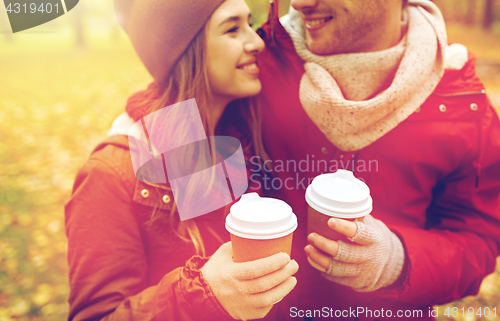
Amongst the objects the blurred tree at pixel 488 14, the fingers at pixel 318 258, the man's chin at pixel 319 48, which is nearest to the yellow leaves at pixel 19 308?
the fingers at pixel 318 258

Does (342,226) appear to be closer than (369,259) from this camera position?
Yes

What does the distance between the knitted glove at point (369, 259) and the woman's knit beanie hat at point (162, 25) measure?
1172mm

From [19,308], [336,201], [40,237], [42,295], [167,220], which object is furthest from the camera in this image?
[40,237]

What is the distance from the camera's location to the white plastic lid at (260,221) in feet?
3.35

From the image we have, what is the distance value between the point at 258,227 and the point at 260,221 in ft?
0.07

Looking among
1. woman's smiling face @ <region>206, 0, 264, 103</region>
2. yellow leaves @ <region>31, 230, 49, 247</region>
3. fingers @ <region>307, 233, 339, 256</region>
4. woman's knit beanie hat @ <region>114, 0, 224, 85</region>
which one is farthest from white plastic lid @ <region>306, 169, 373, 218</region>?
yellow leaves @ <region>31, 230, 49, 247</region>

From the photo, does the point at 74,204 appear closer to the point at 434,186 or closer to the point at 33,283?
the point at 434,186

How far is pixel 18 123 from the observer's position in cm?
596

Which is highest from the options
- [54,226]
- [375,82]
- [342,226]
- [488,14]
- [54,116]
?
[375,82]

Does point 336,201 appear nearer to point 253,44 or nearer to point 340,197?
point 340,197

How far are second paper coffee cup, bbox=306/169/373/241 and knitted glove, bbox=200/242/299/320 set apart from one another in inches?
8.1

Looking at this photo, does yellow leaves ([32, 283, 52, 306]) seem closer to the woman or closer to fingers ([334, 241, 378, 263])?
the woman

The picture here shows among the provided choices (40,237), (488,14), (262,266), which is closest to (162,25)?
(262,266)

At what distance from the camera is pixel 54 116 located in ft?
20.7
